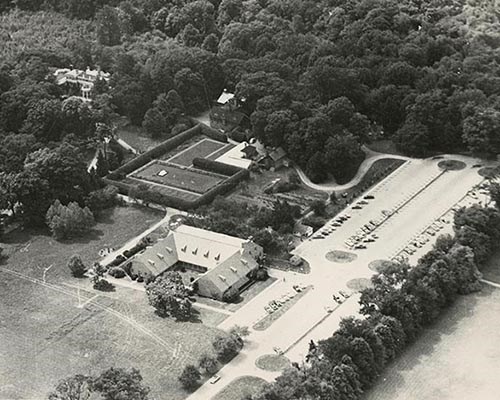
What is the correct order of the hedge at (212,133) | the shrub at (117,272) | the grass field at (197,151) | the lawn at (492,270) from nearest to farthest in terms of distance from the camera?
the lawn at (492,270) → the shrub at (117,272) → the grass field at (197,151) → the hedge at (212,133)

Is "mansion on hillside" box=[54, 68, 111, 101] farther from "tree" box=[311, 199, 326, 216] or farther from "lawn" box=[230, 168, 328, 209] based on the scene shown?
"tree" box=[311, 199, 326, 216]

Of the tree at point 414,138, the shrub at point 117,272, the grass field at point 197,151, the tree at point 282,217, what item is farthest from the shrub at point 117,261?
the tree at point 414,138

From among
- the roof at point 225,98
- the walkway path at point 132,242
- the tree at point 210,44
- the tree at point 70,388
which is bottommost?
the walkway path at point 132,242

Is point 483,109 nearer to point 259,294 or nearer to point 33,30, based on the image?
point 259,294

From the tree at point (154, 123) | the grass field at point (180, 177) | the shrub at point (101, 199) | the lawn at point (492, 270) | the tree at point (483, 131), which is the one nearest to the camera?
the lawn at point (492, 270)

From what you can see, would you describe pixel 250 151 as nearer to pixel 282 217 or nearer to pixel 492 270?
pixel 282 217

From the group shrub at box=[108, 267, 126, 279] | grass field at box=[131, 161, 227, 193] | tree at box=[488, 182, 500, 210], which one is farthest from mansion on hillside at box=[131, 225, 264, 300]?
tree at box=[488, 182, 500, 210]

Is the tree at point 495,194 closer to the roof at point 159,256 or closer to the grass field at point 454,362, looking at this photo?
the grass field at point 454,362

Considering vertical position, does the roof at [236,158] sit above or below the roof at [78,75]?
→ below

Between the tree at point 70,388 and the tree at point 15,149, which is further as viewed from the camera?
the tree at point 15,149
